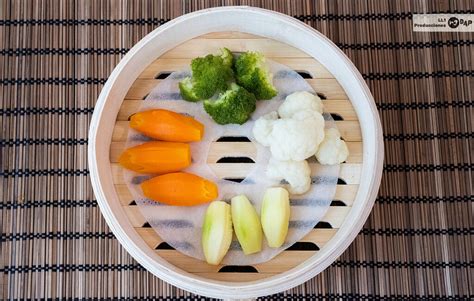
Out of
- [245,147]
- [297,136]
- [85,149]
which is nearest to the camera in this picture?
[297,136]

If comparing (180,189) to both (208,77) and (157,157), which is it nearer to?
(157,157)

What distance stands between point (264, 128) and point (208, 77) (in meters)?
0.18

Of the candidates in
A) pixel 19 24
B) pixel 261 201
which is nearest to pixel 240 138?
pixel 261 201

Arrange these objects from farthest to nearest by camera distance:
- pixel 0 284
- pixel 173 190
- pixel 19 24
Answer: pixel 19 24
pixel 0 284
pixel 173 190

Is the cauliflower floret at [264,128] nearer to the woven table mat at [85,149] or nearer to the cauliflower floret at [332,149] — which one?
the cauliflower floret at [332,149]

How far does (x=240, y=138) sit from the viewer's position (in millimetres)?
1489

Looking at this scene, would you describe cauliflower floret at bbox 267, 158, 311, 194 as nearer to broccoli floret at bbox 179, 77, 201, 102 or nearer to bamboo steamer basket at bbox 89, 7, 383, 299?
bamboo steamer basket at bbox 89, 7, 383, 299

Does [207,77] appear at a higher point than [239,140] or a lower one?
higher

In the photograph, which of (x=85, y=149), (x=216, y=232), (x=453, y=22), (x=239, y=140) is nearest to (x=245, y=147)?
(x=239, y=140)

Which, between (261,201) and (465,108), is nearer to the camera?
(261,201)

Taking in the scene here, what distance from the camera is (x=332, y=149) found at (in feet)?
4.69

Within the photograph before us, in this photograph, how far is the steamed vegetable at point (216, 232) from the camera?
1388mm

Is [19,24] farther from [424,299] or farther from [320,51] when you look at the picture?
[424,299]

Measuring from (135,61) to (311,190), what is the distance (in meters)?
0.53
